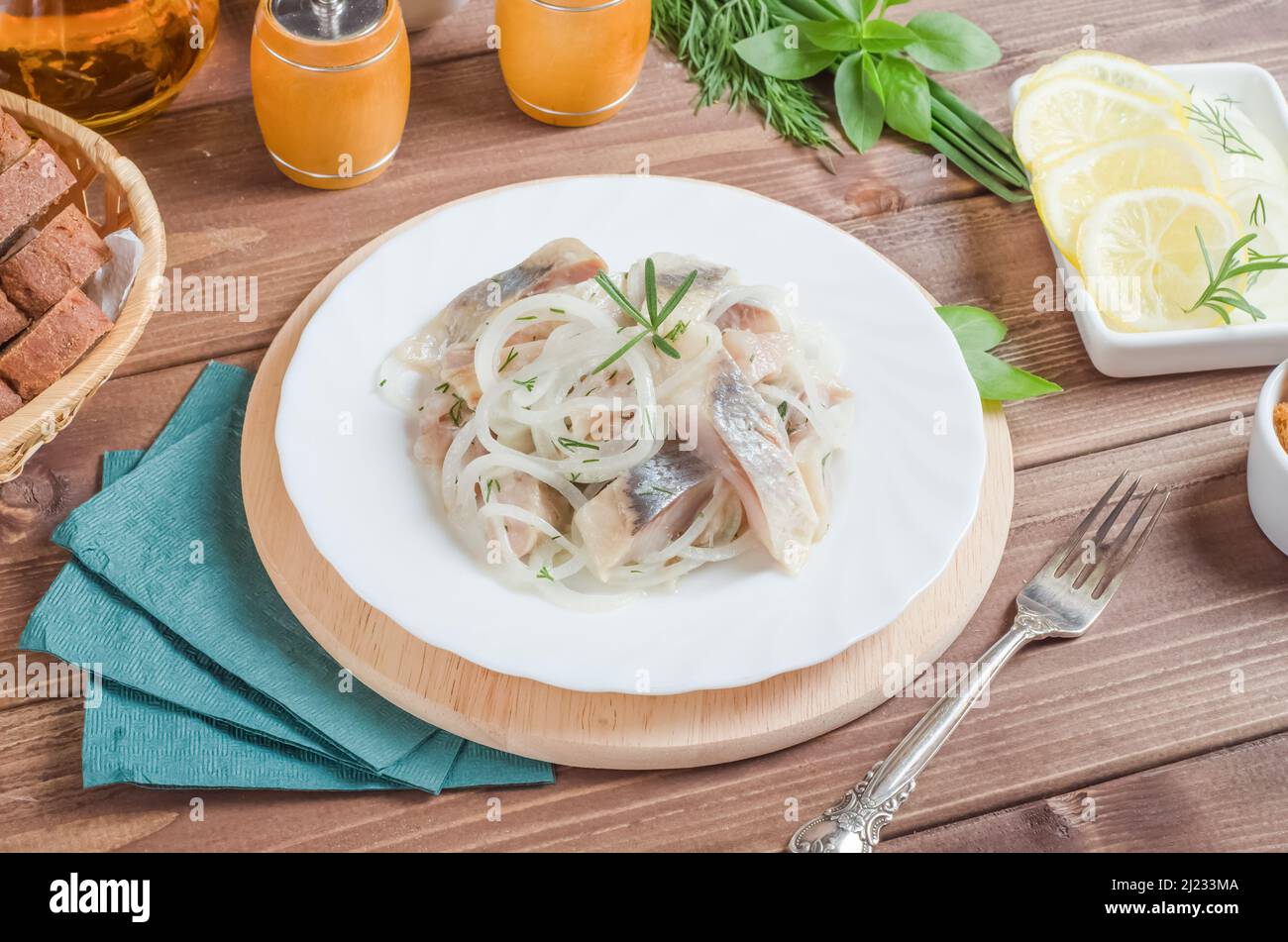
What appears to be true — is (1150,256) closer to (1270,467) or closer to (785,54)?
(1270,467)

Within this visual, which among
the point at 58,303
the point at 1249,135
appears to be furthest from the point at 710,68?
the point at 58,303

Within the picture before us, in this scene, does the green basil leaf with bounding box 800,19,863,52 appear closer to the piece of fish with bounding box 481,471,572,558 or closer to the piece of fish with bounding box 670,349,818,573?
the piece of fish with bounding box 670,349,818,573

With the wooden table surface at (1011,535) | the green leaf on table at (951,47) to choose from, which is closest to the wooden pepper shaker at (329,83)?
the wooden table surface at (1011,535)

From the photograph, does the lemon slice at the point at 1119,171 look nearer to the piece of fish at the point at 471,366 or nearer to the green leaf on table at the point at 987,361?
the green leaf on table at the point at 987,361

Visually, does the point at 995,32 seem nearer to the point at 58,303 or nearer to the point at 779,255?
the point at 779,255

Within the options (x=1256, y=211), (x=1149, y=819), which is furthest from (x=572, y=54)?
(x=1149, y=819)
